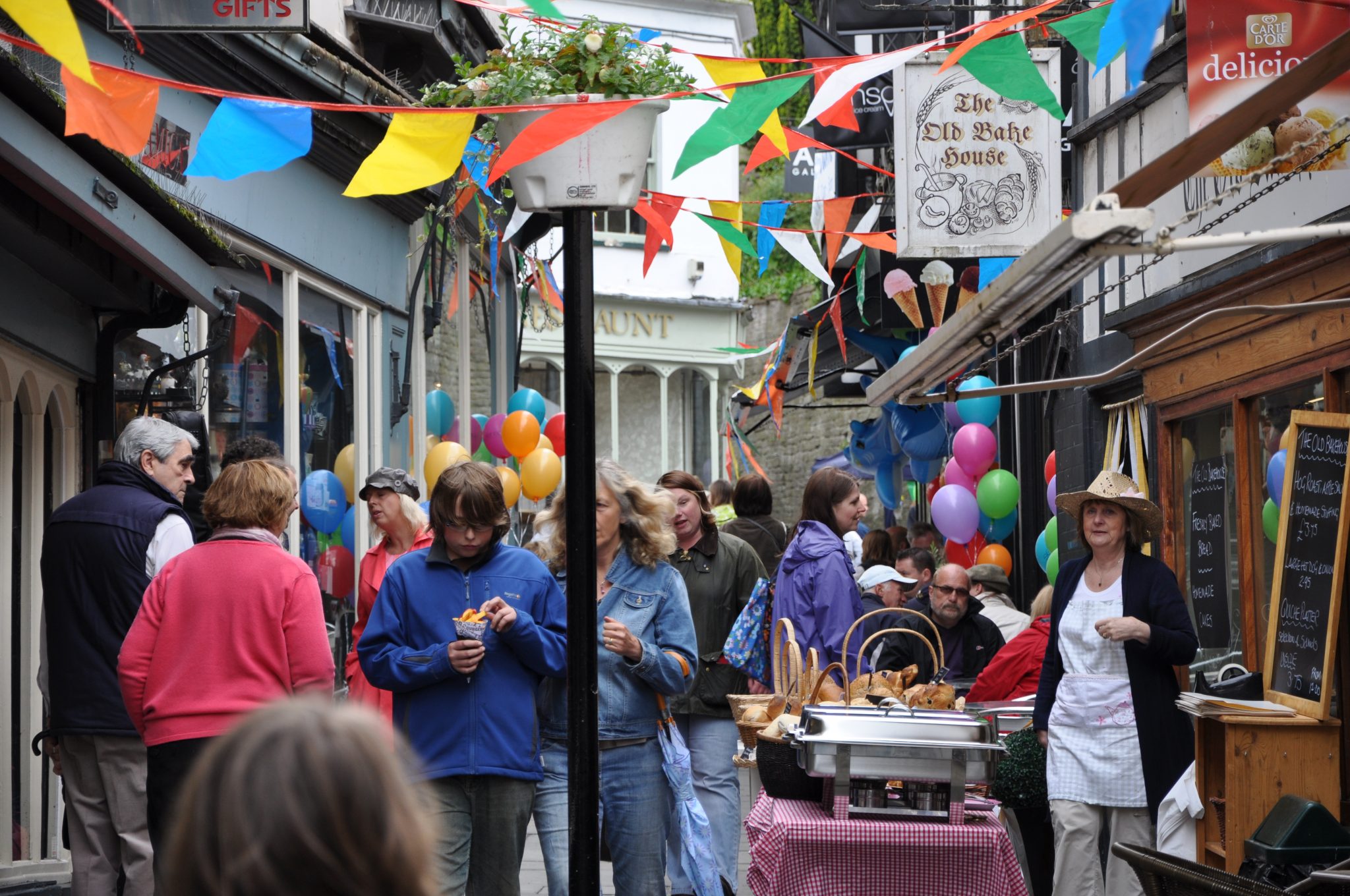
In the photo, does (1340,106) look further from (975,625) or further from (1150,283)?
(975,625)

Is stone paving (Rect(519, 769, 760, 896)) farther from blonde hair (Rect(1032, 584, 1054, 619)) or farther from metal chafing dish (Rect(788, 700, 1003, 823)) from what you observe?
metal chafing dish (Rect(788, 700, 1003, 823))

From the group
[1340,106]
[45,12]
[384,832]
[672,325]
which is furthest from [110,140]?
[672,325]

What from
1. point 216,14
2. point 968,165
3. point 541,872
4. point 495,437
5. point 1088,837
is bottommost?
point 541,872

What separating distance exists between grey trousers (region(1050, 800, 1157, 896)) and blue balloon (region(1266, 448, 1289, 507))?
5.04 ft

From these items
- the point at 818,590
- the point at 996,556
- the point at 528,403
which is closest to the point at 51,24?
the point at 818,590

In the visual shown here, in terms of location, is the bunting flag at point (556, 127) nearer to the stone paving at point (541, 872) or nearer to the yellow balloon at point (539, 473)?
the stone paving at point (541, 872)

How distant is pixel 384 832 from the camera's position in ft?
5.12

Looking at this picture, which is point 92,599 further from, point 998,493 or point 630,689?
point 998,493

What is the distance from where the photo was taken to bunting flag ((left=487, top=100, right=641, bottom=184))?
4426 mm

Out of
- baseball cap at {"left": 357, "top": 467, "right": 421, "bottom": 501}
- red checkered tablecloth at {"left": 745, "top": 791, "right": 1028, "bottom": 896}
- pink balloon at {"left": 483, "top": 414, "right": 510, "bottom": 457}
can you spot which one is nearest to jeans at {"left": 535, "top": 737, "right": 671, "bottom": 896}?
red checkered tablecloth at {"left": 745, "top": 791, "right": 1028, "bottom": 896}

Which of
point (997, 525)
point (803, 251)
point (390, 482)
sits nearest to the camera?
point (390, 482)

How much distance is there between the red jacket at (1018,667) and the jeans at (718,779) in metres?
1.43

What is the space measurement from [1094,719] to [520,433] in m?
7.34

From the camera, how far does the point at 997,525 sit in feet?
44.0
